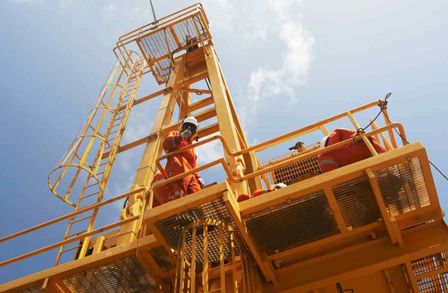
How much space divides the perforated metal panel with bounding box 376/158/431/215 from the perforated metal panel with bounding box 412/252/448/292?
0.90 metres

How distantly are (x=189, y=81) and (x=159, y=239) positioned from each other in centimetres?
769

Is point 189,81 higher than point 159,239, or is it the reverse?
point 189,81

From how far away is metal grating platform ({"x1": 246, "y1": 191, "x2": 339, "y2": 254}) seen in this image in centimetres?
515

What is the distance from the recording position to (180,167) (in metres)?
6.69

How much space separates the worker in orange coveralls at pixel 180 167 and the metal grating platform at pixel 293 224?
148 cm

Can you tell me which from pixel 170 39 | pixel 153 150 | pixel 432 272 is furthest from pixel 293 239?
pixel 170 39

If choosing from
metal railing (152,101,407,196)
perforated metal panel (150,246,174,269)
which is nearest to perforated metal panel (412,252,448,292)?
metal railing (152,101,407,196)

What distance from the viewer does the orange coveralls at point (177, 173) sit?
646 cm

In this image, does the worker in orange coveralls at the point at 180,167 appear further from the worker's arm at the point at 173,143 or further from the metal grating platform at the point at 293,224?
the metal grating platform at the point at 293,224

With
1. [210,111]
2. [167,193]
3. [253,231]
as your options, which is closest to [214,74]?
[210,111]

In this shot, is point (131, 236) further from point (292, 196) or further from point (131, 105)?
point (131, 105)

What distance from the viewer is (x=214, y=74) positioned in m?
11.0

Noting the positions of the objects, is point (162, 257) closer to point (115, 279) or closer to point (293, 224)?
point (115, 279)

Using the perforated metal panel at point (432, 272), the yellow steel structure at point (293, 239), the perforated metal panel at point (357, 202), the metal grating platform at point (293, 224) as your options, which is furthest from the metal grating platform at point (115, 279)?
the perforated metal panel at point (432, 272)
